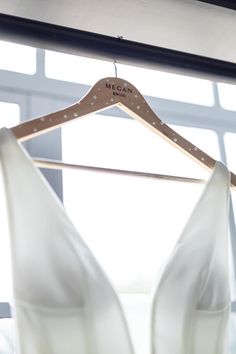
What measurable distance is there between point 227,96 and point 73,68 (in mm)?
512

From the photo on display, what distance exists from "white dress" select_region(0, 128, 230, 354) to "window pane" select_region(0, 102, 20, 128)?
351 mm

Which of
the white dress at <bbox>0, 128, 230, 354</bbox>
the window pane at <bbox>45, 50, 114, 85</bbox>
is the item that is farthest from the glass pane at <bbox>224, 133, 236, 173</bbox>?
the white dress at <bbox>0, 128, 230, 354</bbox>

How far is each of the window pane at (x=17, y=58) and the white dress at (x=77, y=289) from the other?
18.3 inches

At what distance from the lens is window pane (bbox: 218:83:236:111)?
4.39 ft

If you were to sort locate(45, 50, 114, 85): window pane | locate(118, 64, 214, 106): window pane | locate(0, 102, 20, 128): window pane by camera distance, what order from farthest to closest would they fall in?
locate(118, 64, 214, 106): window pane
locate(45, 50, 114, 85): window pane
locate(0, 102, 20, 128): window pane

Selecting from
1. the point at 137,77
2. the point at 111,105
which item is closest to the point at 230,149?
the point at 137,77

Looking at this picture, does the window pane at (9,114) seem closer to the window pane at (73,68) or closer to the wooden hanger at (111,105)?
the window pane at (73,68)

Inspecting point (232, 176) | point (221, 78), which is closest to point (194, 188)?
point (232, 176)

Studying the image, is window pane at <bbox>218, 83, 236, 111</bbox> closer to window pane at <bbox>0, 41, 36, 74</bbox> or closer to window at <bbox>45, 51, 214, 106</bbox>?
window at <bbox>45, 51, 214, 106</bbox>

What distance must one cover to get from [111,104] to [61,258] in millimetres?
288

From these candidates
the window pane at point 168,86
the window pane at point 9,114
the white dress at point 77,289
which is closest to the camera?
the white dress at point 77,289

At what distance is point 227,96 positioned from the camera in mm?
1359

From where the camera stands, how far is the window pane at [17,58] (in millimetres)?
1086

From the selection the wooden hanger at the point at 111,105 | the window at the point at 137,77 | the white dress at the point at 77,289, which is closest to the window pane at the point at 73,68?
the window at the point at 137,77
